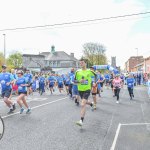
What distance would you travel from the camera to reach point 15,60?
357ft

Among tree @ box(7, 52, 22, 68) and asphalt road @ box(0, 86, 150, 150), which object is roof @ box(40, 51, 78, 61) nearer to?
Answer: tree @ box(7, 52, 22, 68)

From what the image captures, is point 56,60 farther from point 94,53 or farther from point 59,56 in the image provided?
point 94,53

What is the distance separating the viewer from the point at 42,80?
28.5 m

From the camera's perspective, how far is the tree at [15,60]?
108 metres

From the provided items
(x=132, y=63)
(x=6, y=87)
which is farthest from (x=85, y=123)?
(x=132, y=63)

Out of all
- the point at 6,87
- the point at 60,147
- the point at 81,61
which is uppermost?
the point at 81,61

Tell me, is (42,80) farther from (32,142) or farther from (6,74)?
(32,142)

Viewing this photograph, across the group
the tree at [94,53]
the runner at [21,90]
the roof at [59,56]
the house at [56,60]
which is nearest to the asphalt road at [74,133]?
the runner at [21,90]

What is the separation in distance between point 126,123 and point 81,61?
243 centimetres

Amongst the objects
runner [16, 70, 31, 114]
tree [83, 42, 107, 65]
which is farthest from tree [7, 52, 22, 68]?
runner [16, 70, 31, 114]

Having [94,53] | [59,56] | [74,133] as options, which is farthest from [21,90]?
[59,56]

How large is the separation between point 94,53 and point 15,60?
979 inches

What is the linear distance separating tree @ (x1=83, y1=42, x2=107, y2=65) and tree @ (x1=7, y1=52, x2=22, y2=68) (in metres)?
20.4

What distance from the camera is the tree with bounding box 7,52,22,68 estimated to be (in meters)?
108
